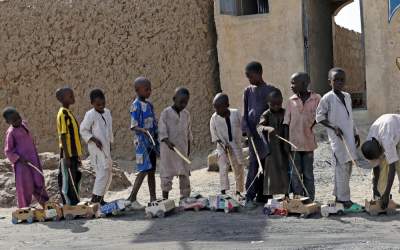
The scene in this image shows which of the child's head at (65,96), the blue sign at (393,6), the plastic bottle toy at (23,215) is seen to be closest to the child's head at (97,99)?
the child's head at (65,96)

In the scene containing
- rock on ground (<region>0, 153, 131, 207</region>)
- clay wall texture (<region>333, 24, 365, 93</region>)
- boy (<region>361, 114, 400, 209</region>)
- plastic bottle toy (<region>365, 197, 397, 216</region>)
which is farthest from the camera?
clay wall texture (<region>333, 24, 365, 93</region>)

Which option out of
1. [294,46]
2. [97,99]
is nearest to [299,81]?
[97,99]

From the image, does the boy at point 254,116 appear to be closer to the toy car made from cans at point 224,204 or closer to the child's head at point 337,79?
the toy car made from cans at point 224,204

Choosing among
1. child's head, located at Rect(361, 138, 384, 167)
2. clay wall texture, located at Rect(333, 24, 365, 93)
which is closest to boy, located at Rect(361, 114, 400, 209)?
child's head, located at Rect(361, 138, 384, 167)

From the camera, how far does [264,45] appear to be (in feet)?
35.9

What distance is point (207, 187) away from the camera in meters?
8.85

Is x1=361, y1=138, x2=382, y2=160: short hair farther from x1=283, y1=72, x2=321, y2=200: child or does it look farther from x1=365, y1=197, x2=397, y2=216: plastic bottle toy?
x1=283, y1=72, x2=321, y2=200: child

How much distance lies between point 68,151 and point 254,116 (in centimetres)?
198

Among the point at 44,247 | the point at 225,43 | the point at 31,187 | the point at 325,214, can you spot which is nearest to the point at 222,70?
the point at 225,43

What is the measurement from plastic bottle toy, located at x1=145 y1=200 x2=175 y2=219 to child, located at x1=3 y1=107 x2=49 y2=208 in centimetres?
147

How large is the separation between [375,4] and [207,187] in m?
3.84

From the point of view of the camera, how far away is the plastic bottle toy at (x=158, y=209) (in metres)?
6.58

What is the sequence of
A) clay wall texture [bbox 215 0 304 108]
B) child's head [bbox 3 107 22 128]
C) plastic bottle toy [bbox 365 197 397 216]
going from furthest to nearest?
1. clay wall texture [bbox 215 0 304 108]
2. child's head [bbox 3 107 22 128]
3. plastic bottle toy [bbox 365 197 397 216]

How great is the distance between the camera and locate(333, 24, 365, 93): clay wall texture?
14517mm
